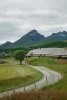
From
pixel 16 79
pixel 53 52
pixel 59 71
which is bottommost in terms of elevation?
pixel 59 71

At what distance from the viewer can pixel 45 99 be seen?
21688 mm

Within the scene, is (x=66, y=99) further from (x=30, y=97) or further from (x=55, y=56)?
→ (x=55, y=56)

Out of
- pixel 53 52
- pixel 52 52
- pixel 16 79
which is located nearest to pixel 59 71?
pixel 16 79

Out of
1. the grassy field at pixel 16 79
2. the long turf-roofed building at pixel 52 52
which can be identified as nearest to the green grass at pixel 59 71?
the grassy field at pixel 16 79

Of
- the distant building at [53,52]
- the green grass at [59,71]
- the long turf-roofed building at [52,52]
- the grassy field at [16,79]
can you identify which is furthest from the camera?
the long turf-roofed building at [52,52]

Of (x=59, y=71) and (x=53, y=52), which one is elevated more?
(x=53, y=52)

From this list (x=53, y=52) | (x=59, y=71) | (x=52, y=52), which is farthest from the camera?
(x=52, y=52)

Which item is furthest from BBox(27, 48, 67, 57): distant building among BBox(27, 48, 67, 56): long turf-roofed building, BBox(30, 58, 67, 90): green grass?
BBox(30, 58, 67, 90): green grass

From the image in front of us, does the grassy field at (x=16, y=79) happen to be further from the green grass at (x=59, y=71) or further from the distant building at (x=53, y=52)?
the distant building at (x=53, y=52)

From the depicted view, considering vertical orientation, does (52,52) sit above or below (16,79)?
above

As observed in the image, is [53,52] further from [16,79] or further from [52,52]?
[16,79]

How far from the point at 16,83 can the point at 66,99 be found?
30.6 metres

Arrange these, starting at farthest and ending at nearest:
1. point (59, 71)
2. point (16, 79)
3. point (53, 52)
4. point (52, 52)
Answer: point (52, 52) → point (53, 52) → point (59, 71) → point (16, 79)

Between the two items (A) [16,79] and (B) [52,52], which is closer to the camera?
(A) [16,79]
